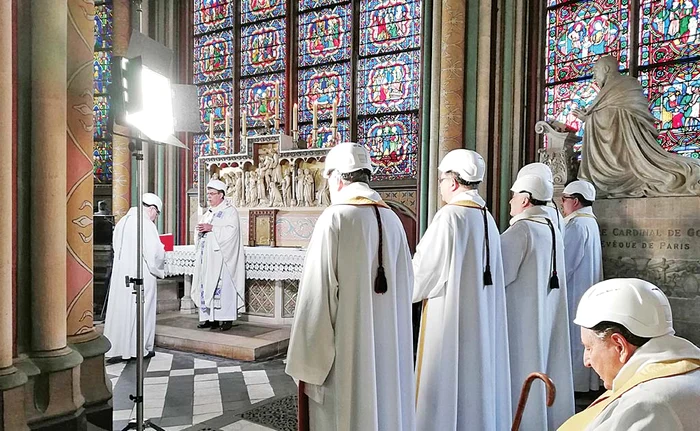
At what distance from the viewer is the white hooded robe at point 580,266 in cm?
511

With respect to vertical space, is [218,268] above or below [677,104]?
below

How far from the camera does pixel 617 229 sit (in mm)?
5871

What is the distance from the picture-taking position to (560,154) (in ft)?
21.2

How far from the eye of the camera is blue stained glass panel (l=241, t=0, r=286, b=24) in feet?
34.3

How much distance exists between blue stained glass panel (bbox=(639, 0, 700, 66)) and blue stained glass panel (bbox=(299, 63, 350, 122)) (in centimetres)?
468

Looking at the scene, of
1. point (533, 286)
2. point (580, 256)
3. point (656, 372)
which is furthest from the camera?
point (580, 256)

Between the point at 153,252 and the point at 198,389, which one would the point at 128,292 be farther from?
the point at 198,389

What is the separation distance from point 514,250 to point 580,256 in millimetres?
1679

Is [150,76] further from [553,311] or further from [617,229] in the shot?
[617,229]

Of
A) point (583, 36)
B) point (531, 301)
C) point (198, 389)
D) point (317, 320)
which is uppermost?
point (583, 36)

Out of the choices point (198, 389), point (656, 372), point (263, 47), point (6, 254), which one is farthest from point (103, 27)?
point (656, 372)

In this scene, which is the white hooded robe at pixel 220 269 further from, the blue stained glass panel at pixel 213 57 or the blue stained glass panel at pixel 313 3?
the blue stained glass panel at pixel 213 57

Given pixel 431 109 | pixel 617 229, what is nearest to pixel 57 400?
pixel 617 229

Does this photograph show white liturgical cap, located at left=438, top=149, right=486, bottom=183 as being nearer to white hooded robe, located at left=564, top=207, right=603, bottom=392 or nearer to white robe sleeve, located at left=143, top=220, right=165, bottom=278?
white hooded robe, located at left=564, top=207, right=603, bottom=392
